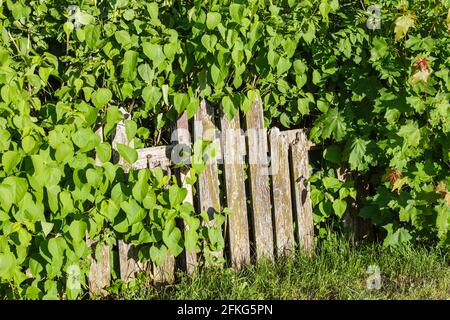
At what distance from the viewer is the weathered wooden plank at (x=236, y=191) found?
4211 millimetres

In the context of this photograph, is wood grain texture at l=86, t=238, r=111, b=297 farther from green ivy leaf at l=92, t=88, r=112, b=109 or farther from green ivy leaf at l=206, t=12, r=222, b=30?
green ivy leaf at l=206, t=12, r=222, b=30

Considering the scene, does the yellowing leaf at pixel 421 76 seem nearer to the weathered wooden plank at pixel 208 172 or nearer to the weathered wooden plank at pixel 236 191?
the weathered wooden plank at pixel 236 191

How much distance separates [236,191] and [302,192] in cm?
52

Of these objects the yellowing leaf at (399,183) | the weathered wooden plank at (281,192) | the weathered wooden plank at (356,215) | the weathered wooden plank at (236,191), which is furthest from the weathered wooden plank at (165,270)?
the yellowing leaf at (399,183)

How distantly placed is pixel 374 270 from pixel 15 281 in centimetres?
217

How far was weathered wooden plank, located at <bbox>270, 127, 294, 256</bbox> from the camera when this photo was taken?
4363mm

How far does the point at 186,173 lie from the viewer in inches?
162

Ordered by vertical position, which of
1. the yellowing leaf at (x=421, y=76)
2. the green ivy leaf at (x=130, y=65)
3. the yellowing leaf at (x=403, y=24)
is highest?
the yellowing leaf at (x=403, y=24)

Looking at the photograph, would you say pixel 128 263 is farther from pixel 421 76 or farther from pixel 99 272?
pixel 421 76

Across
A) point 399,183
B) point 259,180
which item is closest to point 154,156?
point 259,180

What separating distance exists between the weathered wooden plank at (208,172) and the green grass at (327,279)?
1.36ft

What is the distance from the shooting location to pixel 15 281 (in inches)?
141

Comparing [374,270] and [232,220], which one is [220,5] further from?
[374,270]

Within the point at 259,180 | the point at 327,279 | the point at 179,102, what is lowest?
the point at 327,279
